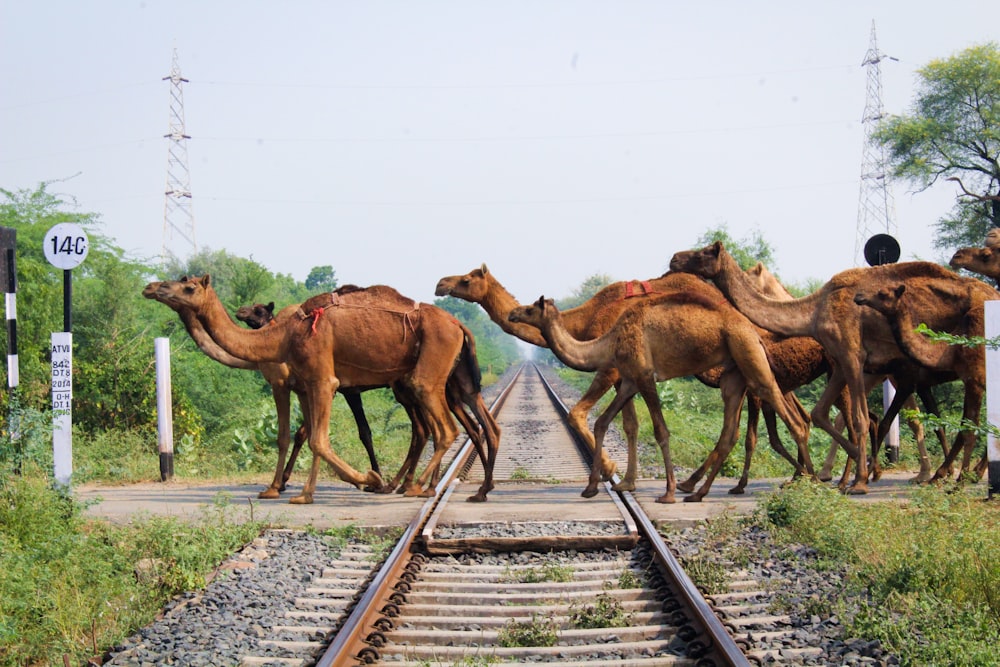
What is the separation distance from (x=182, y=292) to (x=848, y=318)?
23.6 feet

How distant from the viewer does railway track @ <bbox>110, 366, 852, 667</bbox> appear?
5922 millimetres

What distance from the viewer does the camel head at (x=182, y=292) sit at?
1158 cm

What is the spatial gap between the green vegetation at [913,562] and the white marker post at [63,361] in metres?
6.75

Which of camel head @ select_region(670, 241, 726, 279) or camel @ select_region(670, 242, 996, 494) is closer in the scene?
camel @ select_region(670, 242, 996, 494)

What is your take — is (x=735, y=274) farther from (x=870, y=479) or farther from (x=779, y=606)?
(x=779, y=606)

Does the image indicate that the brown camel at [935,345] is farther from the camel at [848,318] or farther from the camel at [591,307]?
the camel at [591,307]

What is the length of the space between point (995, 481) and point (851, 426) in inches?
86.2

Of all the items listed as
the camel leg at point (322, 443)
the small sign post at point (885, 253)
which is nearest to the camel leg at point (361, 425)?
the camel leg at point (322, 443)

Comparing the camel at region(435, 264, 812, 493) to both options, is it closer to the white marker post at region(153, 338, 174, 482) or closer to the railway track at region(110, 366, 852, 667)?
the railway track at region(110, 366, 852, 667)

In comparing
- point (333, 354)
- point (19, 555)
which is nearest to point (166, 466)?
point (333, 354)

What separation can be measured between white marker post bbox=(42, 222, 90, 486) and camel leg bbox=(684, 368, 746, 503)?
20.6 ft

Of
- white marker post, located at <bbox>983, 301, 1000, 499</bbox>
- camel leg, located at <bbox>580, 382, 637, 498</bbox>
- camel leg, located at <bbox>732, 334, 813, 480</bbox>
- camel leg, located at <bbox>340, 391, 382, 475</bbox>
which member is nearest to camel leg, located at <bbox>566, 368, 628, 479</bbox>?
camel leg, located at <bbox>580, 382, 637, 498</bbox>

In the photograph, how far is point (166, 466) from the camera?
47.0 ft

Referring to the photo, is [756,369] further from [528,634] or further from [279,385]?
[528,634]
